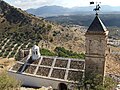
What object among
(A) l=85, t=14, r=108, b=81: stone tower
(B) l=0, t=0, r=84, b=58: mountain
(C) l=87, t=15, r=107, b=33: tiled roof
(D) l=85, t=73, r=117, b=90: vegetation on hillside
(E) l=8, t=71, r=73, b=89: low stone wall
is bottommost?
(B) l=0, t=0, r=84, b=58: mountain

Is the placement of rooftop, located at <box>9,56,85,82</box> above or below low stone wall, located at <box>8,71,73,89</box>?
above

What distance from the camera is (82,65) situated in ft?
95.7

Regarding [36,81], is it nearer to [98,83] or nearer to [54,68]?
[54,68]

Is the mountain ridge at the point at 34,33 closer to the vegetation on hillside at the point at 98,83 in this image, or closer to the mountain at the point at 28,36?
the mountain at the point at 28,36

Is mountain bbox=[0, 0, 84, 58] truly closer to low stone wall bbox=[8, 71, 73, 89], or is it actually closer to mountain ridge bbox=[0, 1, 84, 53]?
mountain ridge bbox=[0, 1, 84, 53]

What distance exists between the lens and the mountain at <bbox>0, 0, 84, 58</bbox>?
72562mm

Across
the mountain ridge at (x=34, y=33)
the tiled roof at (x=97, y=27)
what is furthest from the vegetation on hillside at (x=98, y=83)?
the mountain ridge at (x=34, y=33)

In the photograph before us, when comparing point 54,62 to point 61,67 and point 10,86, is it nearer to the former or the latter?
point 61,67

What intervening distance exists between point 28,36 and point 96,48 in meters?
54.4

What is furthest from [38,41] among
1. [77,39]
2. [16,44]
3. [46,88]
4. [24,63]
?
[46,88]

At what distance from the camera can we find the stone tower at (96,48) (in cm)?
2578

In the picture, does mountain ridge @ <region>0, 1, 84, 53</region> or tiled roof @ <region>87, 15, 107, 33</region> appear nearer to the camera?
tiled roof @ <region>87, 15, 107, 33</region>

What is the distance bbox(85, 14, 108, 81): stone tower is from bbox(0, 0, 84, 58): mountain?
135 feet

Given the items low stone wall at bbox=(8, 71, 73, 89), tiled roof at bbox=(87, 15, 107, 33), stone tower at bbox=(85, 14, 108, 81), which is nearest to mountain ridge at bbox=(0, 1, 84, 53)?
low stone wall at bbox=(8, 71, 73, 89)
